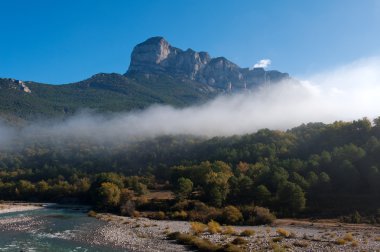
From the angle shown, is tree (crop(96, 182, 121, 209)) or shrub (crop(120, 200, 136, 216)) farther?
tree (crop(96, 182, 121, 209))

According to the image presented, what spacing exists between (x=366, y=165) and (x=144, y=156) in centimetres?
10778

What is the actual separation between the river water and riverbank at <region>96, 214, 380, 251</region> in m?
2.55

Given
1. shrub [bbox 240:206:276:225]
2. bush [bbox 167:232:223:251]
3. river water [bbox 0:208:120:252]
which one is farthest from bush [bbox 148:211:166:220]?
bush [bbox 167:232:223:251]

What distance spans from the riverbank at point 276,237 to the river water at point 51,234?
2.55 meters

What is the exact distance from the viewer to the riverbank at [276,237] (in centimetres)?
4056

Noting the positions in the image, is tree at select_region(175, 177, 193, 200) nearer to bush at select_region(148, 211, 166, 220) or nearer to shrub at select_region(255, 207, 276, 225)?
bush at select_region(148, 211, 166, 220)

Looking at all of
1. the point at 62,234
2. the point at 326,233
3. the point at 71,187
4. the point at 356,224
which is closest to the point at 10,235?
the point at 62,234

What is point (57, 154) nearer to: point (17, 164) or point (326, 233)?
point (17, 164)

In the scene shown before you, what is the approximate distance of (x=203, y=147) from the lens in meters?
164

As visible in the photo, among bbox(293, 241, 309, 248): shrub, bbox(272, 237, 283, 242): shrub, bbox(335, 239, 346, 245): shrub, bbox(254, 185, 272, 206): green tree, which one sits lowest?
bbox(272, 237, 283, 242): shrub

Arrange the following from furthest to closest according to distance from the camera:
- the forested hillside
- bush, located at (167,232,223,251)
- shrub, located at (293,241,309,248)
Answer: the forested hillside < bush, located at (167,232,223,251) < shrub, located at (293,241,309,248)

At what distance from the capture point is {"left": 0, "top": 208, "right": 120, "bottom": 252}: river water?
146 feet

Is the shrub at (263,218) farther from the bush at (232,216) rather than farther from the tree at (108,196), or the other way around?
the tree at (108,196)

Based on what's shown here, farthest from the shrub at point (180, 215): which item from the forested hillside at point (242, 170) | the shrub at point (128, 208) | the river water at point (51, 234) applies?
the river water at point (51, 234)
